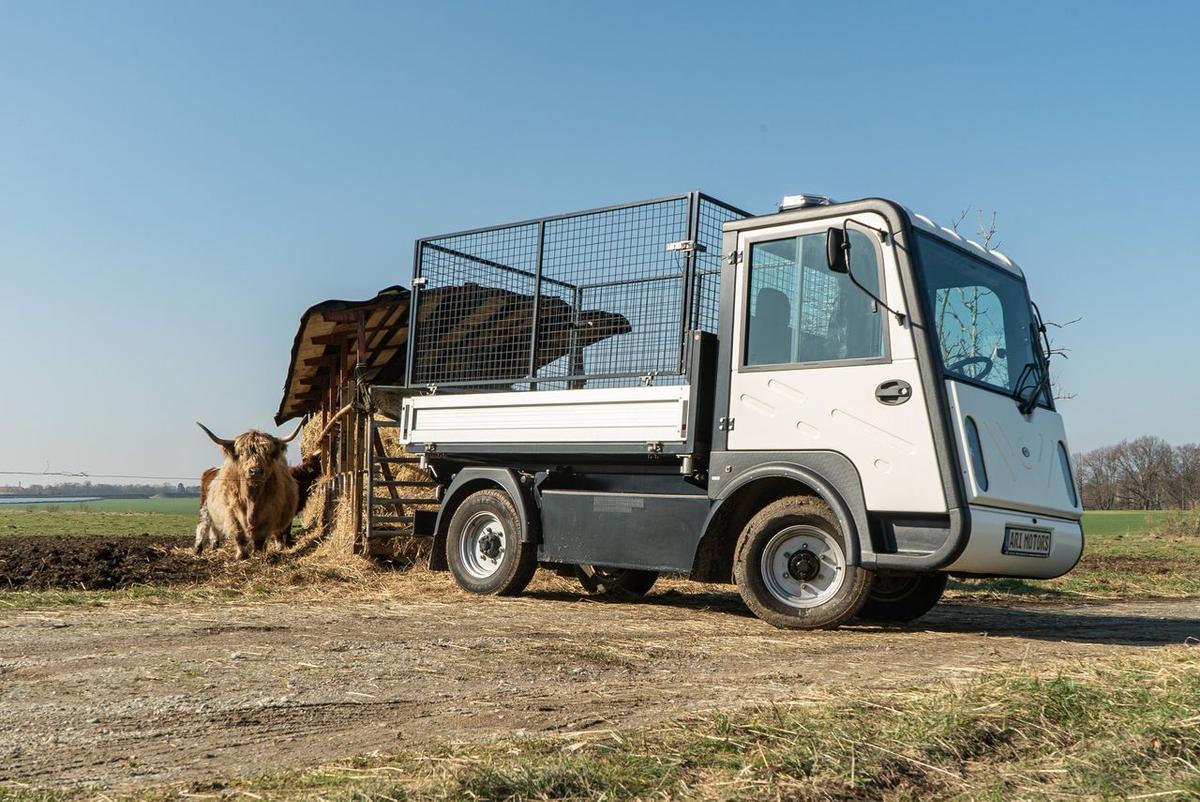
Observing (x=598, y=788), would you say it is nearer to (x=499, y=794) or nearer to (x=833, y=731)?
(x=499, y=794)

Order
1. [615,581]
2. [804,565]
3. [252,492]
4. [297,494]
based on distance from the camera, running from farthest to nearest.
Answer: [297,494], [252,492], [615,581], [804,565]

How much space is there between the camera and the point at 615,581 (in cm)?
1011

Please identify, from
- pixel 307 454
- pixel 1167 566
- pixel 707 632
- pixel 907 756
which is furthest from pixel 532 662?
pixel 1167 566

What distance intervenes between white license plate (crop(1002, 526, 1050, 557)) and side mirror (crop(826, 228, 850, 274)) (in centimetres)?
193

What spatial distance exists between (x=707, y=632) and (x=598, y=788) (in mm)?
4366

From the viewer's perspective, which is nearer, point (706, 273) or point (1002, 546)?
point (1002, 546)

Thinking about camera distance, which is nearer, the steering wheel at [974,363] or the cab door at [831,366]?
the cab door at [831,366]

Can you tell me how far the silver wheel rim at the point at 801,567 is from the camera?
749 cm

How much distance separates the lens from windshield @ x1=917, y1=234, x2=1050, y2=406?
7422 millimetres

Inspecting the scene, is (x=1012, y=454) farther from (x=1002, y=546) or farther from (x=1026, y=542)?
(x=1002, y=546)

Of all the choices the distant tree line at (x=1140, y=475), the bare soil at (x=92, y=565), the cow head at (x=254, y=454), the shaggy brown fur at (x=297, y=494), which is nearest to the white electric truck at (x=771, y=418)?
the bare soil at (x=92, y=565)

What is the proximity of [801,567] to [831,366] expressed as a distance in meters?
1.37

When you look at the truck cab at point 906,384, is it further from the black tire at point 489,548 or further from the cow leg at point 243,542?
the cow leg at point 243,542

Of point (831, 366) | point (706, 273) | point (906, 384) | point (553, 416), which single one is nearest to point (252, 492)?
point (553, 416)
